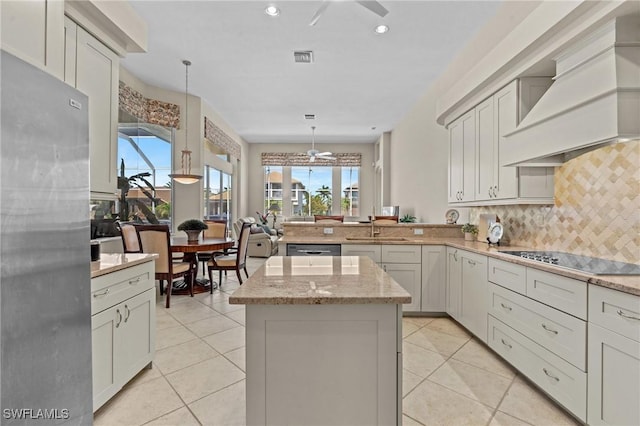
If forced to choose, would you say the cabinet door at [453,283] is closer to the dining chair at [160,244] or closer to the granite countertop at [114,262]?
the granite countertop at [114,262]

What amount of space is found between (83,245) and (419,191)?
5.25 metres

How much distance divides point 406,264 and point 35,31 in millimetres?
3331

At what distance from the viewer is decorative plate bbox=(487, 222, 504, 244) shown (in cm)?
297

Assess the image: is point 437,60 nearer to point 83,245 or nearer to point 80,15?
point 80,15

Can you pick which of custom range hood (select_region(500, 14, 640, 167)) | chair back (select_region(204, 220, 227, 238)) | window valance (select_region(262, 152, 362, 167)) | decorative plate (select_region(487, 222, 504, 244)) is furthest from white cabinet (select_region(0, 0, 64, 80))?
window valance (select_region(262, 152, 362, 167))

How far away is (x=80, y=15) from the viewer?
1.86m

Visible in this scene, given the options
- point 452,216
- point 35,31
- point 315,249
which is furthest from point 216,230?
point 35,31

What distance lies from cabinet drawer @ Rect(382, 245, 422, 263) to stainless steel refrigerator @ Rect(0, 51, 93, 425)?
2697 mm

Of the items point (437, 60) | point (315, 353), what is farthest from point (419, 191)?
point (315, 353)

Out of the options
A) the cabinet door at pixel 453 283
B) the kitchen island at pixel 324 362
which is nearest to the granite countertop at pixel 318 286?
the kitchen island at pixel 324 362

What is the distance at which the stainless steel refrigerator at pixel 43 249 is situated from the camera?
3.41ft

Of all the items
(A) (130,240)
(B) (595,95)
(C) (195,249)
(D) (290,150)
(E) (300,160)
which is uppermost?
(D) (290,150)

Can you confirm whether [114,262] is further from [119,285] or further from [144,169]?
[144,169]

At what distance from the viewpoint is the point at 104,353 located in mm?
1745
